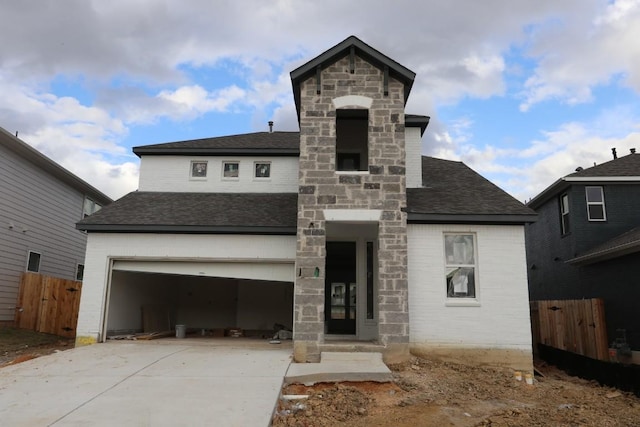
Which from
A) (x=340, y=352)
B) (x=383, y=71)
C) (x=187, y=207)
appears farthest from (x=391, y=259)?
(x=187, y=207)

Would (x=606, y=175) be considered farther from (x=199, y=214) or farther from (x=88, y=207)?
(x=88, y=207)

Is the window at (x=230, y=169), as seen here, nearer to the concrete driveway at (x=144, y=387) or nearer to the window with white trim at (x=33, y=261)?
the concrete driveway at (x=144, y=387)

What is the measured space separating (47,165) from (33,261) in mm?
3416

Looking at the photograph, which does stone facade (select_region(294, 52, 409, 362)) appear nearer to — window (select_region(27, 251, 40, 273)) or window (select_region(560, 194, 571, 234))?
window (select_region(560, 194, 571, 234))

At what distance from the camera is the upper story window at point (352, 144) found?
13.1m

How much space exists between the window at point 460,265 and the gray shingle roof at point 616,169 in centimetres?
706

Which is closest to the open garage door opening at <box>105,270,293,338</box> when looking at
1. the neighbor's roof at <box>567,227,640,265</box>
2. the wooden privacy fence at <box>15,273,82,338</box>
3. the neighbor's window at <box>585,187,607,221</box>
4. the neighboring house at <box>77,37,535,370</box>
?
the neighboring house at <box>77,37,535,370</box>

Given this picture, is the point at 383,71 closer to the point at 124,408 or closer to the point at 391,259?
the point at 391,259

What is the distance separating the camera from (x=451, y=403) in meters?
8.01

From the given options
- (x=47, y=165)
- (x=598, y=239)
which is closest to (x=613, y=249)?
(x=598, y=239)

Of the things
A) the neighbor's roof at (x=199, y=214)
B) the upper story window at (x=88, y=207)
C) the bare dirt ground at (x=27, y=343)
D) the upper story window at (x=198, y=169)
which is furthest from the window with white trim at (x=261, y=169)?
the upper story window at (x=88, y=207)

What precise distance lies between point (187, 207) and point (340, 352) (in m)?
6.18

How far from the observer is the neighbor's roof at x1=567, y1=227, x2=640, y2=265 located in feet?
41.7

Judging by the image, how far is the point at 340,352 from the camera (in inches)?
413
